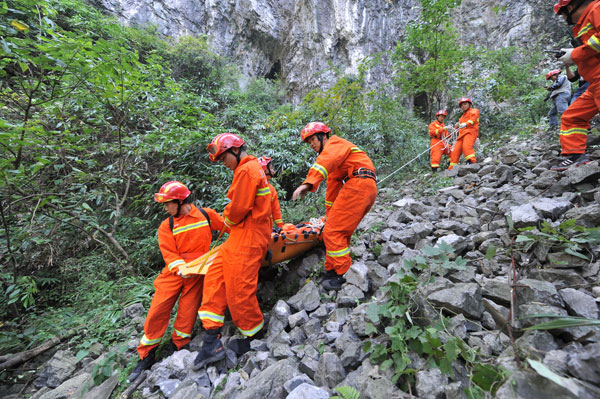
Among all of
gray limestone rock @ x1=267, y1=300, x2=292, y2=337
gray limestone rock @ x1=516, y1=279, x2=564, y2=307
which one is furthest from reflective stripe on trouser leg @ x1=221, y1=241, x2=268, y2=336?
gray limestone rock @ x1=516, y1=279, x2=564, y2=307

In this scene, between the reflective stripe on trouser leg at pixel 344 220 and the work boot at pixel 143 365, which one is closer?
the work boot at pixel 143 365

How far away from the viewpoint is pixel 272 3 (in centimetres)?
1761

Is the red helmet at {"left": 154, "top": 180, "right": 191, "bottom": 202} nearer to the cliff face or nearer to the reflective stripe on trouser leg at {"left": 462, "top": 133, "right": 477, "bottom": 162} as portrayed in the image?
the reflective stripe on trouser leg at {"left": 462, "top": 133, "right": 477, "bottom": 162}

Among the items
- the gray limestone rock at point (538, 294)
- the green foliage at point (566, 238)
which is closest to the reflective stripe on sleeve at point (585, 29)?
the green foliage at point (566, 238)

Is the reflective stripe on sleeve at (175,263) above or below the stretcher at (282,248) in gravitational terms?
below

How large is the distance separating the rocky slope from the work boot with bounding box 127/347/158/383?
16cm

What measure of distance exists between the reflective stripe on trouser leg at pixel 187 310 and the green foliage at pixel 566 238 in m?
3.00

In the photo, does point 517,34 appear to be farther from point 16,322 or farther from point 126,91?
point 16,322

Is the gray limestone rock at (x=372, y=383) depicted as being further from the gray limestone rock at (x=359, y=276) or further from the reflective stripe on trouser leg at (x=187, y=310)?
the reflective stripe on trouser leg at (x=187, y=310)

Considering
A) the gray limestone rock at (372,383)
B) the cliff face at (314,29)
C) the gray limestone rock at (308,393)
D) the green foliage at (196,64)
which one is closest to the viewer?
the gray limestone rock at (372,383)

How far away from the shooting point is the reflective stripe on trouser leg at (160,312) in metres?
2.48

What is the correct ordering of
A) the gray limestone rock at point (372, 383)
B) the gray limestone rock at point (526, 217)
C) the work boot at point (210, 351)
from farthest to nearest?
the work boot at point (210, 351) → the gray limestone rock at point (526, 217) → the gray limestone rock at point (372, 383)

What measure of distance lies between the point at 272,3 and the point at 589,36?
20.4m

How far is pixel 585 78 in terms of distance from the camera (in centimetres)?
276
